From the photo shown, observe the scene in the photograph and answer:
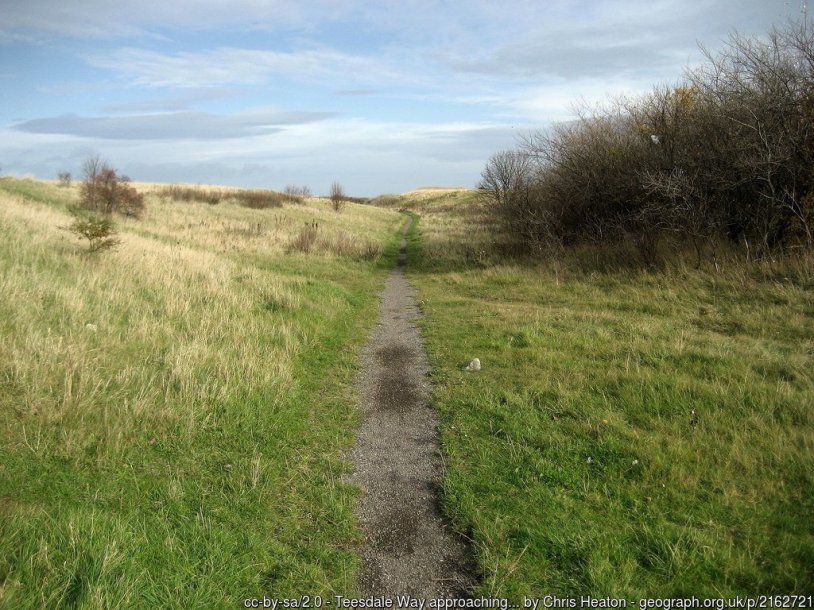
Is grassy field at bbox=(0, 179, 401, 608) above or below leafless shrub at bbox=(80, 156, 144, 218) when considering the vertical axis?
below

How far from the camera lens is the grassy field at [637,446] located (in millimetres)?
3215

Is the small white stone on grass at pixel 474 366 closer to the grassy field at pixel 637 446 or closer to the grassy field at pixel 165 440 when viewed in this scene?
the grassy field at pixel 637 446

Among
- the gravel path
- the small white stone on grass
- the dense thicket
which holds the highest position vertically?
the dense thicket

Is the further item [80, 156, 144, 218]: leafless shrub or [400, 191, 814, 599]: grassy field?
[80, 156, 144, 218]: leafless shrub

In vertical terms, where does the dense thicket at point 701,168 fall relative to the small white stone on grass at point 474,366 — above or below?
above

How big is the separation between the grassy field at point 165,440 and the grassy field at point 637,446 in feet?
4.27

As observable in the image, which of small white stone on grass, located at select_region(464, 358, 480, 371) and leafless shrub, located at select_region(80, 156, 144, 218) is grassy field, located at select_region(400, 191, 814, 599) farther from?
leafless shrub, located at select_region(80, 156, 144, 218)

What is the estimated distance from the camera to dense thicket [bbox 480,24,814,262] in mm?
11344

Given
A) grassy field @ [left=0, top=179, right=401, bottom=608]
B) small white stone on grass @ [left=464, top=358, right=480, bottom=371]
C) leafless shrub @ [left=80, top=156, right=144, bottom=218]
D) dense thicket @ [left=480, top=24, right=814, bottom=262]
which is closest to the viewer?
grassy field @ [left=0, top=179, right=401, bottom=608]

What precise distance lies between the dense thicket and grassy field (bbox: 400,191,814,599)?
9.98 ft

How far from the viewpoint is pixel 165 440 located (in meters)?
4.70

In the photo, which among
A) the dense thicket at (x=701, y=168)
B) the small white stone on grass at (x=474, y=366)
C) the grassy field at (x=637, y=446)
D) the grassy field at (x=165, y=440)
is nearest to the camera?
the grassy field at (x=165, y=440)

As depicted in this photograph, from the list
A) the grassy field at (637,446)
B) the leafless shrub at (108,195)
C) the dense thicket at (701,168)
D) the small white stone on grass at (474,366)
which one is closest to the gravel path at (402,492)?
the grassy field at (637,446)

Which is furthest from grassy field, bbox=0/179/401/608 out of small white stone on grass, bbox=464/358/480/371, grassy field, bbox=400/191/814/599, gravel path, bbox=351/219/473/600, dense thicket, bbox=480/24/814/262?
dense thicket, bbox=480/24/814/262
